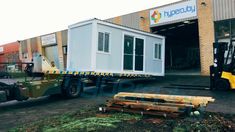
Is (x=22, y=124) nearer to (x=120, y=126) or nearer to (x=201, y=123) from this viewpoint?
(x=120, y=126)

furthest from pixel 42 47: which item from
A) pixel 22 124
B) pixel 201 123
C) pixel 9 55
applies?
pixel 201 123

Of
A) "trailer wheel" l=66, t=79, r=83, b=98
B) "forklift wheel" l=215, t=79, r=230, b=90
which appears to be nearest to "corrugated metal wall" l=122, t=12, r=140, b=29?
"trailer wheel" l=66, t=79, r=83, b=98

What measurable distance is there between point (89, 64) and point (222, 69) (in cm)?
599

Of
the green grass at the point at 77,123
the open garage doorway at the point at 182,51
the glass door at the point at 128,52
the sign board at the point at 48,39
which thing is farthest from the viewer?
the sign board at the point at 48,39

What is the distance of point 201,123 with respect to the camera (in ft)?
17.9

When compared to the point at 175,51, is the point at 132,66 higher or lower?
lower

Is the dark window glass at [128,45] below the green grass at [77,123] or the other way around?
the other way around

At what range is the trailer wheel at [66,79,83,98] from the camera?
10.7 m

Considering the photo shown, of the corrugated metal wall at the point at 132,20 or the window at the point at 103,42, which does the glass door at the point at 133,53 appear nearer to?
the window at the point at 103,42

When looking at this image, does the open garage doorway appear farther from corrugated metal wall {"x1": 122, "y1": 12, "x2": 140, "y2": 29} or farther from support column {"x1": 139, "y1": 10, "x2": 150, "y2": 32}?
support column {"x1": 139, "y1": 10, "x2": 150, "y2": 32}

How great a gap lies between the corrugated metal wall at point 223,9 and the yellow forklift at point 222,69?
16.8ft

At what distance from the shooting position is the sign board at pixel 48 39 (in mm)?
29266

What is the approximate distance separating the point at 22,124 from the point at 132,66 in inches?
305

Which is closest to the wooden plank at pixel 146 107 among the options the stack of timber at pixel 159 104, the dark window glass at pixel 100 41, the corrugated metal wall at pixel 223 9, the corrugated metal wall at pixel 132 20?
the stack of timber at pixel 159 104
